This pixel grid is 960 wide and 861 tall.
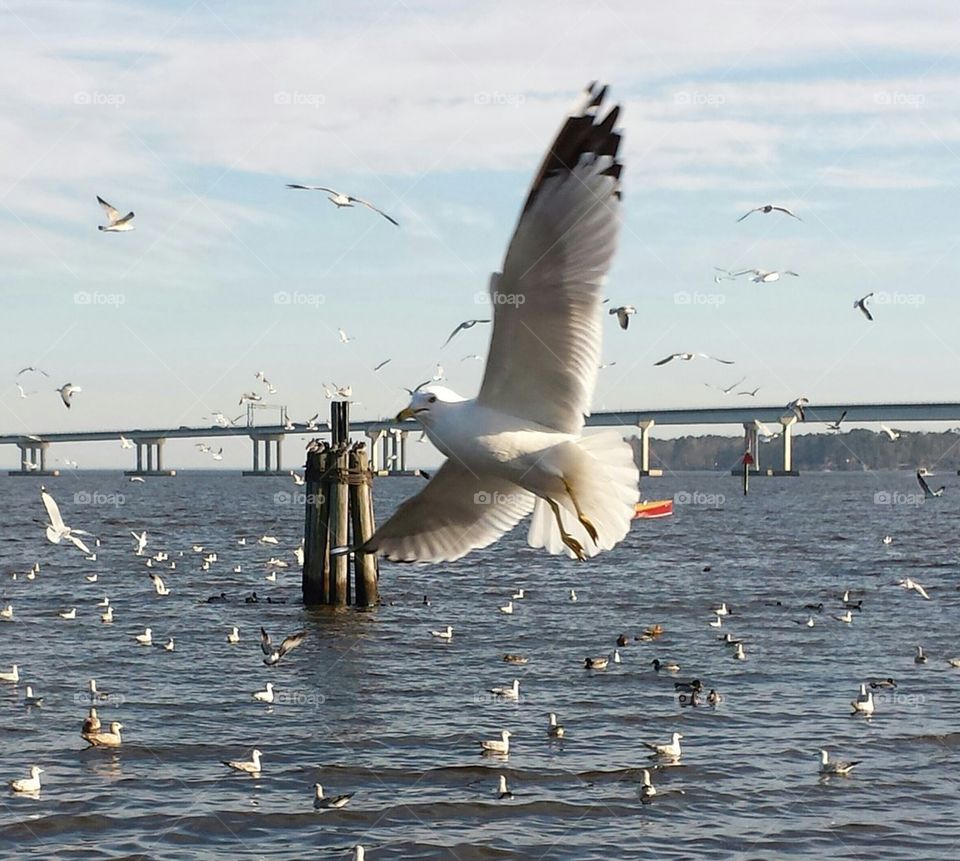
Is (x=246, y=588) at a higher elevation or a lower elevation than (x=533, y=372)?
lower

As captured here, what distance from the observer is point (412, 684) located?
73.5 feet

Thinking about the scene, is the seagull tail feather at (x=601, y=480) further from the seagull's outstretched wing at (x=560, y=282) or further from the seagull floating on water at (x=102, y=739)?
the seagull floating on water at (x=102, y=739)

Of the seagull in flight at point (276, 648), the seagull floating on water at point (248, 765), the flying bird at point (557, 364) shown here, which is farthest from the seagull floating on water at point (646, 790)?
the flying bird at point (557, 364)

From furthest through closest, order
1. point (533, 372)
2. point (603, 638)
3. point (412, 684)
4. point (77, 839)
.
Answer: point (603, 638) → point (412, 684) → point (77, 839) → point (533, 372)

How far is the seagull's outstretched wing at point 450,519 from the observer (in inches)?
358

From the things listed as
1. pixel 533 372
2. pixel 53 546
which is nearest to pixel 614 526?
pixel 533 372

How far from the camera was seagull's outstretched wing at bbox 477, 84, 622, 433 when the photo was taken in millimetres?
6906

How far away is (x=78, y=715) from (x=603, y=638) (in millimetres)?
11097

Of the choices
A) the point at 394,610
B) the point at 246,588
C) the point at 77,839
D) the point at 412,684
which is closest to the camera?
the point at 77,839

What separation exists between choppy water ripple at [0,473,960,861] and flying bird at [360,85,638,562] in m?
7.25

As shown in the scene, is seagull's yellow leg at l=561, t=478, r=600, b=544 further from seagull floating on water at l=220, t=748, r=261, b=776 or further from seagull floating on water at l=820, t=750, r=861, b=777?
seagull floating on water at l=820, t=750, r=861, b=777

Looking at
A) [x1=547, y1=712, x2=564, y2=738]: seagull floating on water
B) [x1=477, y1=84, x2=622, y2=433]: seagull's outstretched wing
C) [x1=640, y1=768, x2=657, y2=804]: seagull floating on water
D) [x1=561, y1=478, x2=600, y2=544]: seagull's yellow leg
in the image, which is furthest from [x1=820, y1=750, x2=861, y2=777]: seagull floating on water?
[x1=477, y1=84, x2=622, y2=433]: seagull's outstretched wing

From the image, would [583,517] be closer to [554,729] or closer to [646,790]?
[646,790]

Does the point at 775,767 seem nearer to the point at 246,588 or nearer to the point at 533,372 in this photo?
the point at 533,372
